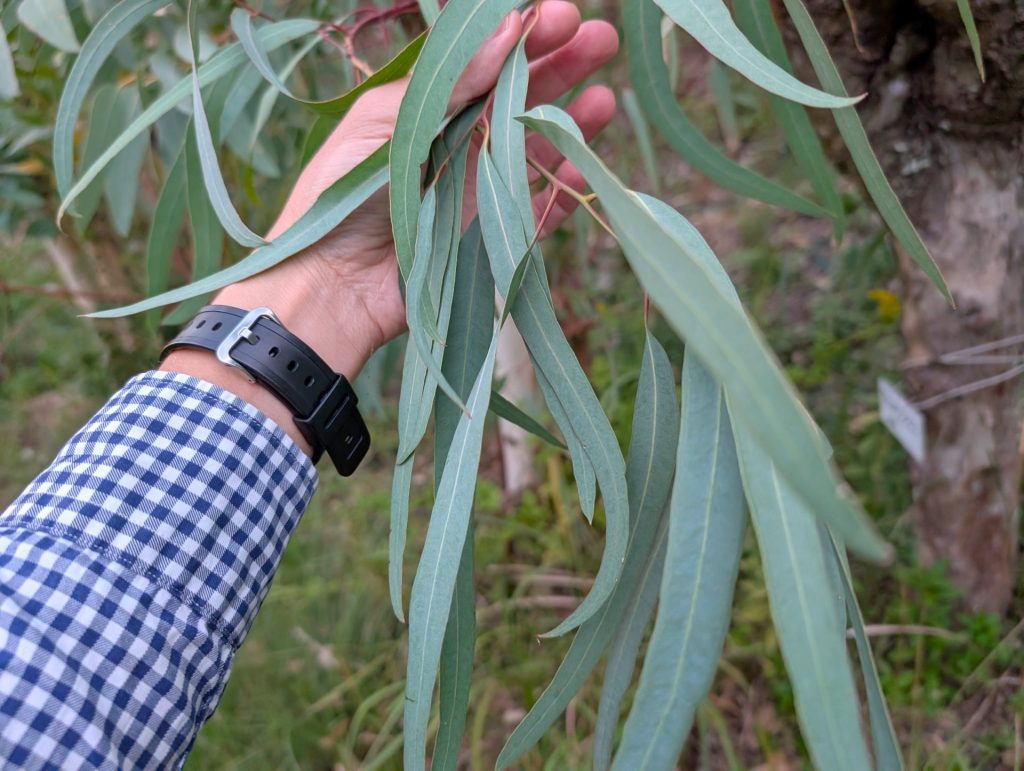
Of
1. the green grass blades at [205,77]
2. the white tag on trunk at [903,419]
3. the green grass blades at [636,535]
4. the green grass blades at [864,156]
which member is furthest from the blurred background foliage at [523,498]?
the green grass blades at [636,535]

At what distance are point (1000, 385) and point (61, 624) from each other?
101cm

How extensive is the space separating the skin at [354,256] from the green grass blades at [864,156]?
0.22 metres

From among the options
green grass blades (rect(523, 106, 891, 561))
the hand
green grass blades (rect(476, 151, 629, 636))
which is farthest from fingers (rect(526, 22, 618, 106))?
green grass blades (rect(523, 106, 891, 561))

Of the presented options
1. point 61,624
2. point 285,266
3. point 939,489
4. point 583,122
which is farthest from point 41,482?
point 939,489

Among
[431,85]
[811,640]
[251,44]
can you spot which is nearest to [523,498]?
[251,44]

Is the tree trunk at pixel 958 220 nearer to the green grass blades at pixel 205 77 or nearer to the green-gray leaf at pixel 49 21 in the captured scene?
the green grass blades at pixel 205 77

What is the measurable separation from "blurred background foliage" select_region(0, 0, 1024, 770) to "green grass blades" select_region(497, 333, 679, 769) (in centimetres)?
47

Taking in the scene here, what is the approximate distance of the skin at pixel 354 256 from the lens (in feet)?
2.32

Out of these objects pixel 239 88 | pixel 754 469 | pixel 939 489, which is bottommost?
pixel 939 489

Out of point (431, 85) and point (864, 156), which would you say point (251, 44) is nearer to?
point (431, 85)

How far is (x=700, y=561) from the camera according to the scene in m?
0.38

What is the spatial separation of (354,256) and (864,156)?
0.48 meters

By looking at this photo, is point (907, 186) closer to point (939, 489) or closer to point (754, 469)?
point (939, 489)

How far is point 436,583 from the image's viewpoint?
1.53ft
